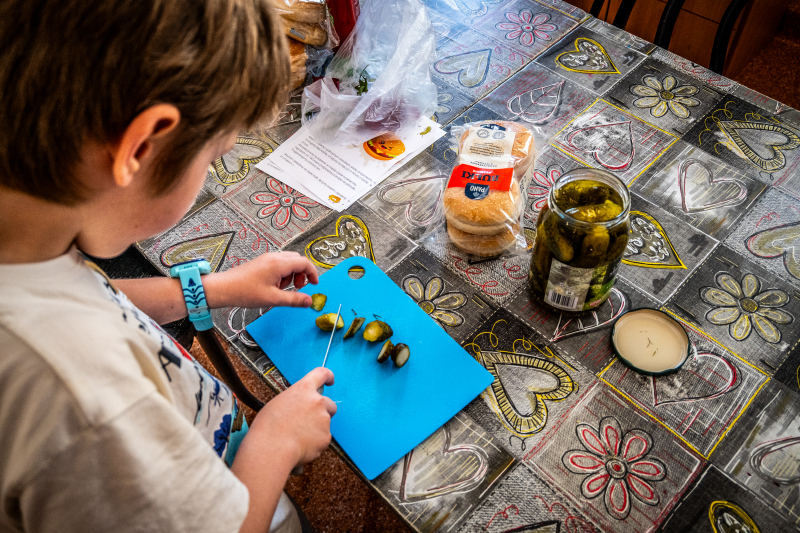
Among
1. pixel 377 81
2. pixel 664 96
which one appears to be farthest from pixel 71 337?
pixel 664 96

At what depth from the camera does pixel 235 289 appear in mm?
752

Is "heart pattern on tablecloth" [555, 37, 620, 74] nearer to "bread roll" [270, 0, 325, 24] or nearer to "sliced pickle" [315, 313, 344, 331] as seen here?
"bread roll" [270, 0, 325, 24]

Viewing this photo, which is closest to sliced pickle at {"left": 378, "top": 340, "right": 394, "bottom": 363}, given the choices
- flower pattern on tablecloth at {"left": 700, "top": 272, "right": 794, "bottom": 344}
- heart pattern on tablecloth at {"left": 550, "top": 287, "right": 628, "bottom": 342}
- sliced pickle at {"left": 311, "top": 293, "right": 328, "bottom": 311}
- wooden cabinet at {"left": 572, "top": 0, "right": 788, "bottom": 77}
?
sliced pickle at {"left": 311, "top": 293, "right": 328, "bottom": 311}

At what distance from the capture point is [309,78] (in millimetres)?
1106

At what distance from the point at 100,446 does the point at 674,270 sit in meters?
0.75

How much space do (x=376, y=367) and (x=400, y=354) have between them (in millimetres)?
37

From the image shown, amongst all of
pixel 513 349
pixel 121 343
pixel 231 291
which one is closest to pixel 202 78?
pixel 121 343

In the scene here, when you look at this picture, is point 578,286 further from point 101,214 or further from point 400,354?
point 101,214

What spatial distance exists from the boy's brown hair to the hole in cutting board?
0.37 metres

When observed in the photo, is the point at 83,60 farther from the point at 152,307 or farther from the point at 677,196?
the point at 677,196

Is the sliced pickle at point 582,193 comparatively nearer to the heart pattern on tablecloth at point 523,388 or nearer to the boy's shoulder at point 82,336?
the heart pattern on tablecloth at point 523,388

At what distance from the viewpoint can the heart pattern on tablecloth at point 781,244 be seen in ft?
2.58

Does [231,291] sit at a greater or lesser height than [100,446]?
lesser

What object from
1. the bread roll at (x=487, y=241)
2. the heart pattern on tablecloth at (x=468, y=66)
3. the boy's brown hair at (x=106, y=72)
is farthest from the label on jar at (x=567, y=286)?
the heart pattern on tablecloth at (x=468, y=66)
